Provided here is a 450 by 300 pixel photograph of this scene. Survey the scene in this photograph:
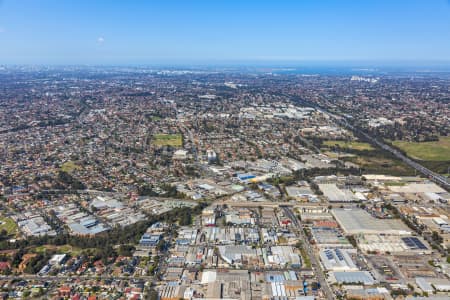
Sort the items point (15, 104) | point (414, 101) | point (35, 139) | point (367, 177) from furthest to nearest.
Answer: point (414, 101) → point (15, 104) → point (35, 139) → point (367, 177)

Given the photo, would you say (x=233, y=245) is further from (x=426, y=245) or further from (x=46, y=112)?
(x=46, y=112)

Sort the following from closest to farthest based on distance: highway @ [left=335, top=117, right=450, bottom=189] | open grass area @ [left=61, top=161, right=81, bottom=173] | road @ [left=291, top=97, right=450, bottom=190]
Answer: highway @ [left=335, top=117, right=450, bottom=189]
road @ [left=291, top=97, right=450, bottom=190]
open grass area @ [left=61, top=161, right=81, bottom=173]

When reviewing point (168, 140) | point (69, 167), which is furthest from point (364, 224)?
point (168, 140)

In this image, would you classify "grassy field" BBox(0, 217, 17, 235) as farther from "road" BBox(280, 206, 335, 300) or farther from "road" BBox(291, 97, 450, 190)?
"road" BBox(291, 97, 450, 190)

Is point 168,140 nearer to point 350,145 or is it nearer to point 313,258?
point 350,145

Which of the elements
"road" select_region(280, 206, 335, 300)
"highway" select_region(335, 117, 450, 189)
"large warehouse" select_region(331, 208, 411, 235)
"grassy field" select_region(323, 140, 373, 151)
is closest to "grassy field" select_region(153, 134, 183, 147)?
"grassy field" select_region(323, 140, 373, 151)

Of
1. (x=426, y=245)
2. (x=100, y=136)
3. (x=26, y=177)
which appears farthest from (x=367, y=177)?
(x=100, y=136)
